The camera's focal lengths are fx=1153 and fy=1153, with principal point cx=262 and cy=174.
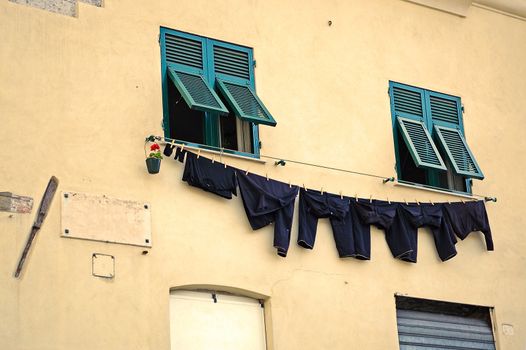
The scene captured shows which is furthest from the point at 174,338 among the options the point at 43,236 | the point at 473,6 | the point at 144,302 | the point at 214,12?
the point at 473,6

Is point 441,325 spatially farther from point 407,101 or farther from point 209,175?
point 209,175

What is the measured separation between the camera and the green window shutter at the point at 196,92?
13.2m

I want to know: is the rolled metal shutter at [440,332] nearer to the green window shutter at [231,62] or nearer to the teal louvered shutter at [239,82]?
the teal louvered shutter at [239,82]

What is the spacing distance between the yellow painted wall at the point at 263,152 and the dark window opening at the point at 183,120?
0.26 m

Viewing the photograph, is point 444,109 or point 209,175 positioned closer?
point 209,175

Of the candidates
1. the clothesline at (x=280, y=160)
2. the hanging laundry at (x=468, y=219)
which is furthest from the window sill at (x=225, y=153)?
the hanging laundry at (x=468, y=219)

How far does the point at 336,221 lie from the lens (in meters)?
14.1

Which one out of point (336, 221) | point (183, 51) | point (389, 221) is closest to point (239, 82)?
point (183, 51)

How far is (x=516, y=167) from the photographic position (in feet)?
53.5

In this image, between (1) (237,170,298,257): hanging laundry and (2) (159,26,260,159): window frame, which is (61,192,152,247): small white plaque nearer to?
(2) (159,26,260,159): window frame

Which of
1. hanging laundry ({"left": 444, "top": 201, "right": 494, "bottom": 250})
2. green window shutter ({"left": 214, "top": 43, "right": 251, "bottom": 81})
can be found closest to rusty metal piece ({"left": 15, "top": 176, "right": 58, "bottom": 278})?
green window shutter ({"left": 214, "top": 43, "right": 251, "bottom": 81})

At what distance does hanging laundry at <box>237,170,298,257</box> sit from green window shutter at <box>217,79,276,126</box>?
2.16 feet

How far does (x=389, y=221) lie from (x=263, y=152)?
185 cm

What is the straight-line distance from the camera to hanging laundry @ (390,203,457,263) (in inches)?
Result: 576
